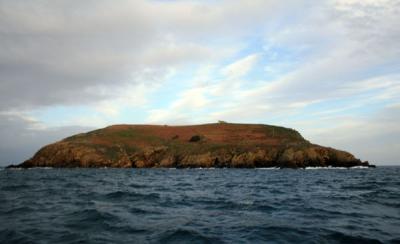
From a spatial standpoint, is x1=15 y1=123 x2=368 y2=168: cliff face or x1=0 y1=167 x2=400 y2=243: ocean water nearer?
x1=0 y1=167 x2=400 y2=243: ocean water

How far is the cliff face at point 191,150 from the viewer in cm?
9725

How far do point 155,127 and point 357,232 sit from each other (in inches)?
5302

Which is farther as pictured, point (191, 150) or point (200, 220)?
point (191, 150)

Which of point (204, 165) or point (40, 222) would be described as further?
point (204, 165)

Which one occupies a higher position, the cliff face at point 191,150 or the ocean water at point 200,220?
the cliff face at point 191,150

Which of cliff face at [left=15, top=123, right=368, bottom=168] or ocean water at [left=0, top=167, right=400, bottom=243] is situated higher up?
cliff face at [left=15, top=123, right=368, bottom=168]

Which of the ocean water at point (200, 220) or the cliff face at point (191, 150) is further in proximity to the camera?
the cliff face at point (191, 150)

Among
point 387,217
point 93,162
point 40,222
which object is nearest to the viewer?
point 40,222

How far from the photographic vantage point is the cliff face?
97.2 metres

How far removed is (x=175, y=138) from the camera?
130500 mm

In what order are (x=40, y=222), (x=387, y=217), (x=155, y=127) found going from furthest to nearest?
(x=155, y=127)
(x=387, y=217)
(x=40, y=222)

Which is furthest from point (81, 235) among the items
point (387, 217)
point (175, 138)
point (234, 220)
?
point (175, 138)

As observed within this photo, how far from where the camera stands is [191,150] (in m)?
110

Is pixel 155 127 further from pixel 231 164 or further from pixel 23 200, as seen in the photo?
pixel 23 200
